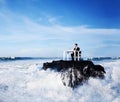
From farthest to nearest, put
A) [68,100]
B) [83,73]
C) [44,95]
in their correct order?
1. [83,73]
2. [44,95]
3. [68,100]

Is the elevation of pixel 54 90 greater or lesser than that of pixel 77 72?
lesser

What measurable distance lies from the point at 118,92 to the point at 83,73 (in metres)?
2.80

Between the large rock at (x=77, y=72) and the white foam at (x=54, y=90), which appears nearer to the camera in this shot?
the white foam at (x=54, y=90)

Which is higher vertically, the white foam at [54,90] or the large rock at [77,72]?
the large rock at [77,72]

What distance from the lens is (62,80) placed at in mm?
17188

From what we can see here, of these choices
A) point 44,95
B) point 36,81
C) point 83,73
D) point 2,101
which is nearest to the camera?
point 2,101

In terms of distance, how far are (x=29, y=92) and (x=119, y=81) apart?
7675 mm

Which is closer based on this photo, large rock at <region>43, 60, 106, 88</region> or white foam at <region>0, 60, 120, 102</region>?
white foam at <region>0, 60, 120, 102</region>

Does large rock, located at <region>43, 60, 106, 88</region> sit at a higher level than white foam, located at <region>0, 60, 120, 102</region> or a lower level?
higher

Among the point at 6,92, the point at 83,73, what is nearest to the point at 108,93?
the point at 83,73

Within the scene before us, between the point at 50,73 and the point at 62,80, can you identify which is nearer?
the point at 62,80

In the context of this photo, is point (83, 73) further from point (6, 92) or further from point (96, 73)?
point (6, 92)

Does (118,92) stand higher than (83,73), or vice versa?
(83,73)

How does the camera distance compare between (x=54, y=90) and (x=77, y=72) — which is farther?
(x=77, y=72)
